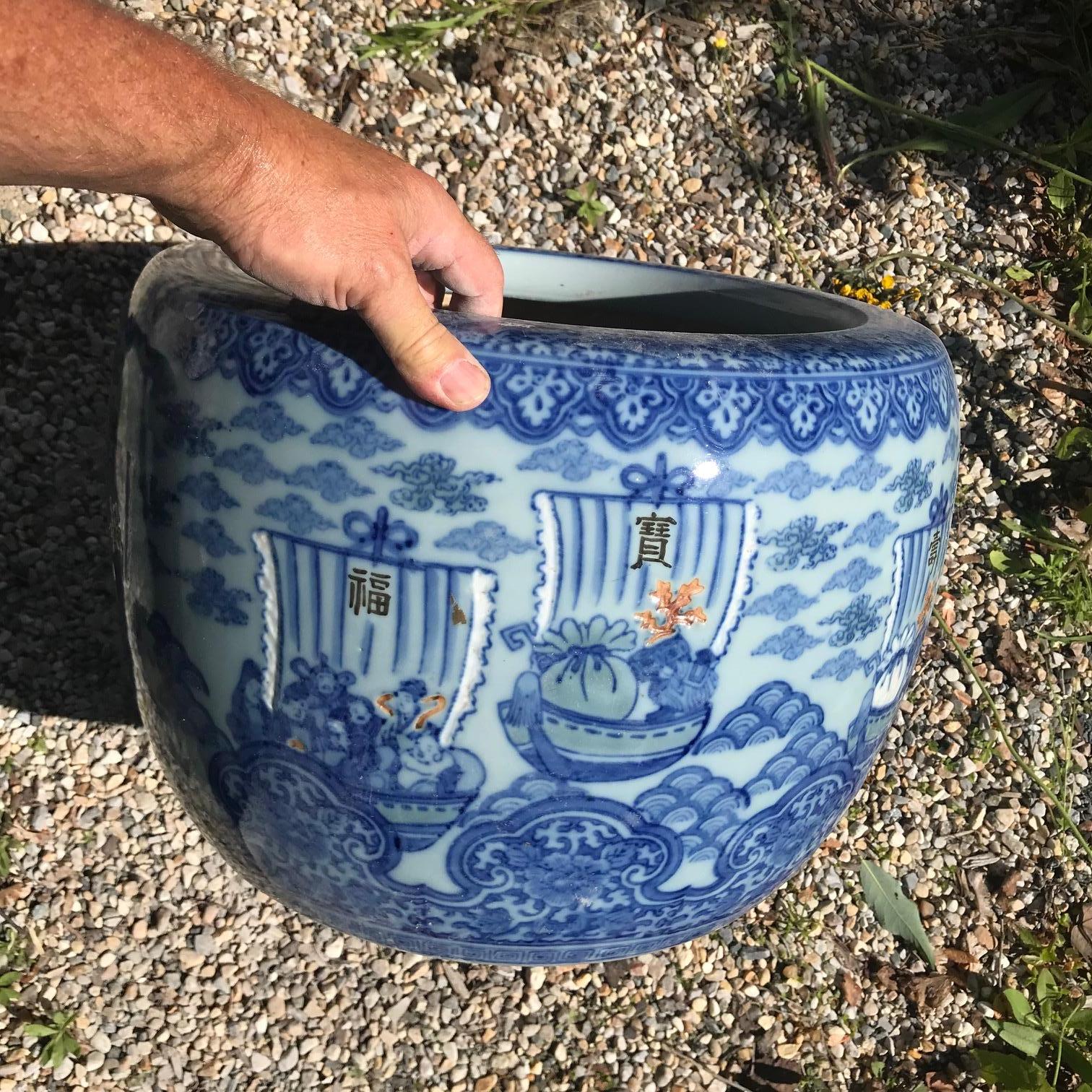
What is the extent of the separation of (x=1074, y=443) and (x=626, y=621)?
1.27 m

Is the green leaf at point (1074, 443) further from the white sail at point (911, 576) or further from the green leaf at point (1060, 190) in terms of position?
the white sail at point (911, 576)

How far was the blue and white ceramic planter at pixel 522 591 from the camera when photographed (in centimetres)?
84

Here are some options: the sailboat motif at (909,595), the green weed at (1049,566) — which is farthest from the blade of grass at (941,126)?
the sailboat motif at (909,595)

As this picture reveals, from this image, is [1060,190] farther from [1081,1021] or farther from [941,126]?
[1081,1021]

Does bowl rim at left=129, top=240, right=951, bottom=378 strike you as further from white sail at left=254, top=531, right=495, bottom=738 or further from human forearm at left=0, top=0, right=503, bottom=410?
white sail at left=254, top=531, right=495, bottom=738

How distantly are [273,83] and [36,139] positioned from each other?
2.83 feet

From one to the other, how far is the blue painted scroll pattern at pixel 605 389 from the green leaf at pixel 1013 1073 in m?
1.06

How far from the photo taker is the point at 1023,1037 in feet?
5.27

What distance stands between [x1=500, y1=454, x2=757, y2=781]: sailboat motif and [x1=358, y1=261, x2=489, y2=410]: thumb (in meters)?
0.09

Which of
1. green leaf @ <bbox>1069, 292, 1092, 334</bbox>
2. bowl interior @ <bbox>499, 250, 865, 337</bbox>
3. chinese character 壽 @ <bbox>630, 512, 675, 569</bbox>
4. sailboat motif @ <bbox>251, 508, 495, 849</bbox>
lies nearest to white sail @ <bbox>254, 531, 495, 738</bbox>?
sailboat motif @ <bbox>251, 508, 495, 849</bbox>

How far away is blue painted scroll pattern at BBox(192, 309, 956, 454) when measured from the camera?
0.84 m

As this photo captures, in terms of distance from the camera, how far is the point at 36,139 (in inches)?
32.8

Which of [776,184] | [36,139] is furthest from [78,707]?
[776,184]

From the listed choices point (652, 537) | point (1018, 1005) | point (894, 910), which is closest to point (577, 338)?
point (652, 537)
